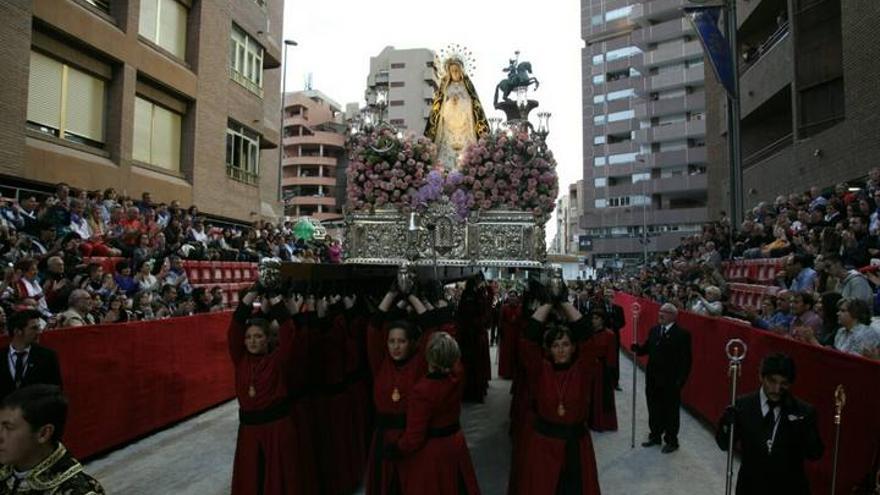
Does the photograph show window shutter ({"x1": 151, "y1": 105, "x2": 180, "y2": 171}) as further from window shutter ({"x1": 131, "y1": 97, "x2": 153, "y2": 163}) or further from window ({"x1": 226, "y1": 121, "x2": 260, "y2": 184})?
window ({"x1": 226, "y1": 121, "x2": 260, "y2": 184})

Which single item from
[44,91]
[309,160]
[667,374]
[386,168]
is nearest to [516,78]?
[386,168]

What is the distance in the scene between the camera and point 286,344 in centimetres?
562

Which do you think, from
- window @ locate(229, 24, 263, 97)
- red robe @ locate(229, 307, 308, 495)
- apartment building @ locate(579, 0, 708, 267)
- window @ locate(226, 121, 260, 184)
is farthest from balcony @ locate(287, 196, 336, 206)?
red robe @ locate(229, 307, 308, 495)

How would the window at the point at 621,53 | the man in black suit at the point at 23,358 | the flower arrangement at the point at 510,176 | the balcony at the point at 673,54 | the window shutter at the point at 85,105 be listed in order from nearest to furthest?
1. the man in black suit at the point at 23,358
2. the flower arrangement at the point at 510,176
3. the window shutter at the point at 85,105
4. the balcony at the point at 673,54
5. the window at the point at 621,53

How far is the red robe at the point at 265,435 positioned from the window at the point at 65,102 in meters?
13.4

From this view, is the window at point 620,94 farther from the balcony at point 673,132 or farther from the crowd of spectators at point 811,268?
the crowd of spectators at point 811,268

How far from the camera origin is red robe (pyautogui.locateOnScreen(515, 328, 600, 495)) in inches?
198

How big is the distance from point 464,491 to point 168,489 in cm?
369

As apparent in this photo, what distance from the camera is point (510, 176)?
A: 8.74 meters

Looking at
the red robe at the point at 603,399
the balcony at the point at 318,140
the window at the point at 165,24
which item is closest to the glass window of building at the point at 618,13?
the balcony at the point at 318,140

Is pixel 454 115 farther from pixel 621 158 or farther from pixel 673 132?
pixel 621 158

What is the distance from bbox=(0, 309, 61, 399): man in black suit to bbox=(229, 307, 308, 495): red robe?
71.8 inches

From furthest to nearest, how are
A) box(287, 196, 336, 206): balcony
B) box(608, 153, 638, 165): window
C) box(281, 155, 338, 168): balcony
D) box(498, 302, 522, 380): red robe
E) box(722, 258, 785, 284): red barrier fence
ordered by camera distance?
box(281, 155, 338, 168): balcony
box(287, 196, 336, 206): balcony
box(608, 153, 638, 165): window
box(722, 258, 785, 284): red barrier fence
box(498, 302, 522, 380): red robe

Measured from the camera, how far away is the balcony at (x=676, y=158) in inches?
2314
